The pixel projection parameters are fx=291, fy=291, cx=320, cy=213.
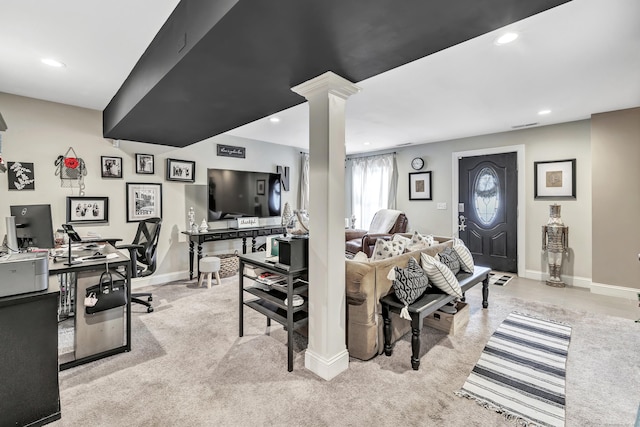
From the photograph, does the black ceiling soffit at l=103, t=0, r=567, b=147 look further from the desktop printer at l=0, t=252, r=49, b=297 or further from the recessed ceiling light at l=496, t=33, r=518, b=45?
the desktop printer at l=0, t=252, r=49, b=297

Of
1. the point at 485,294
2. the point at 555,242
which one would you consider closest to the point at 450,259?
the point at 485,294

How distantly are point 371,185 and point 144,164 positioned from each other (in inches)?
177

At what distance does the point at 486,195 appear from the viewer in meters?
5.14

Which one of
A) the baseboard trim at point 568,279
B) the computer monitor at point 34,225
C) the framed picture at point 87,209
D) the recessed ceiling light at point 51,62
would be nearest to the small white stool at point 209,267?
the framed picture at point 87,209

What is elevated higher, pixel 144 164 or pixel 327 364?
pixel 144 164

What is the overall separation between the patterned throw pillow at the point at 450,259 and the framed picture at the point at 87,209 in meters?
4.23

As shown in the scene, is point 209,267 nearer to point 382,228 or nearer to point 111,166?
point 111,166

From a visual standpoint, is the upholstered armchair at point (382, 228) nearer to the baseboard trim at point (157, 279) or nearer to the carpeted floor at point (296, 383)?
the carpeted floor at point (296, 383)

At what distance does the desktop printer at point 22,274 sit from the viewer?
158cm

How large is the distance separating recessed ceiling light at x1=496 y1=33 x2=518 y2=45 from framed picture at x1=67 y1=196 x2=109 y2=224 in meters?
4.64

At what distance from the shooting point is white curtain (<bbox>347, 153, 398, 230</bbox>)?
6.33 m

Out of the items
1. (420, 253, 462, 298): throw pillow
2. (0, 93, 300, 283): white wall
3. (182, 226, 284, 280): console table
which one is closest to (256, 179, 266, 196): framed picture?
(0, 93, 300, 283): white wall

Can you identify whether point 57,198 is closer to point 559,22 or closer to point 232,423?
point 232,423

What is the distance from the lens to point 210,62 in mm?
1763
